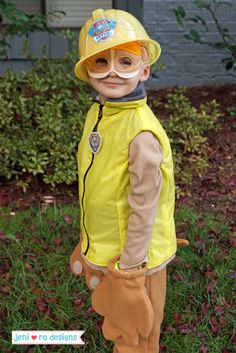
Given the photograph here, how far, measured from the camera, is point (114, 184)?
211cm

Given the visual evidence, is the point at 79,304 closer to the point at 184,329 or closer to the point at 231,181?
the point at 184,329

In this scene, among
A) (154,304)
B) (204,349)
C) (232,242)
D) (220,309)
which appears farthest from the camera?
(232,242)

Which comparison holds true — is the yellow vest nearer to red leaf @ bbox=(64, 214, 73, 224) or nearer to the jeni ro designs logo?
the jeni ro designs logo

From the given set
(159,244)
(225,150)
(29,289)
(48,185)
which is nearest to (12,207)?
(48,185)

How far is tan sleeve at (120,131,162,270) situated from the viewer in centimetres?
201

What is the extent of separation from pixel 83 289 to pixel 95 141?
1333 mm

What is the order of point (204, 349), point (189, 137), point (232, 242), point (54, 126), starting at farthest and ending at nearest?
point (189, 137), point (54, 126), point (232, 242), point (204, 349)

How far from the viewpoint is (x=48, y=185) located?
468 centimetres

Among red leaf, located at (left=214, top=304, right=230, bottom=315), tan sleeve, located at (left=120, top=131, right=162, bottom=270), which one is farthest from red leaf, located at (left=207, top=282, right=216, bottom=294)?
tan sleeve, located at (left=120, top=131, right=162, bottom=270)

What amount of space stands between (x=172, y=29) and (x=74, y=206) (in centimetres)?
285

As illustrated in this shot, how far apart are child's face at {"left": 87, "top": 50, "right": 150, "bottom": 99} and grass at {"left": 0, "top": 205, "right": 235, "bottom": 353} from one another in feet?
4.50

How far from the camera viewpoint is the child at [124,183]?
203 centimetres

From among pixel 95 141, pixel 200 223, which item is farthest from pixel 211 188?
pixel 95 141

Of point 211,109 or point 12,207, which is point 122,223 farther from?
point 211,109
